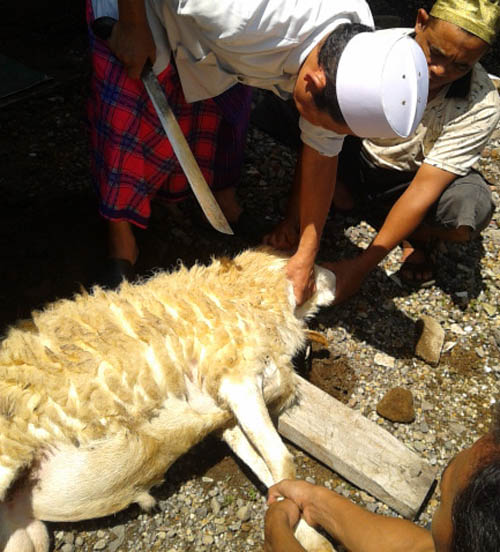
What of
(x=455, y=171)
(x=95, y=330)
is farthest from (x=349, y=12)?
(x=95, y=330)

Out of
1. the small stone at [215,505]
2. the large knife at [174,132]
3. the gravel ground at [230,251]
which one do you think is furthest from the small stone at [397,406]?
the large knife at [174,132]

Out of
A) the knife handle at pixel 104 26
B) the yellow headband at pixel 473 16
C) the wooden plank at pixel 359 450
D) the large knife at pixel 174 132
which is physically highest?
the yellow headband at pixel 473 16

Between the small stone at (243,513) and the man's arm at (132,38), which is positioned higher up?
the man's arm at (132,38)

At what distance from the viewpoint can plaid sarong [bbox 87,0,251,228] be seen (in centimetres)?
314

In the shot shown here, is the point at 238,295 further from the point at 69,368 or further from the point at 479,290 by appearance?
the point at 479,290

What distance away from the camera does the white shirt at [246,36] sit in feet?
8.25

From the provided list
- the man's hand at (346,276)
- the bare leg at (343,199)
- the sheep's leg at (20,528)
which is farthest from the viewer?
the bare leg at (343,199)

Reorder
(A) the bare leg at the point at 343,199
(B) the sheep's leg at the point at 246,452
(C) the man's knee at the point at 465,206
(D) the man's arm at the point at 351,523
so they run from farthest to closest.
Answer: (A) the bare leg at the point at 343,199 → (C) the man's knee at the point at 465,206 → (B) the sheep's leg at the point at 246,452 → (D) the man's arm at the point at 351,523

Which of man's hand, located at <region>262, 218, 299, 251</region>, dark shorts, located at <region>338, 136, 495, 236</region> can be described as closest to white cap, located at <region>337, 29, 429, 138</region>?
man's hand, located at <region>262, 218, 299, 251</region>

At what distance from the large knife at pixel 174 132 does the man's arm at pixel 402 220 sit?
0.92 m

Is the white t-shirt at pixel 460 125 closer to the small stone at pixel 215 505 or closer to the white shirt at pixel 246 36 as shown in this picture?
the white shirt at pixel 246 36

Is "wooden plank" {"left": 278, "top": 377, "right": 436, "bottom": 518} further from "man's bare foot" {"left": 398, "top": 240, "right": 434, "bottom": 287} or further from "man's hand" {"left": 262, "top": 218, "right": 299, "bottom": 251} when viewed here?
"man's bare foot" {"left": 398, "top": 240, "right": 434, "bottom": 287}

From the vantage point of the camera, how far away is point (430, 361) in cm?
364

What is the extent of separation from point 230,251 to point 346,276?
91 cm
